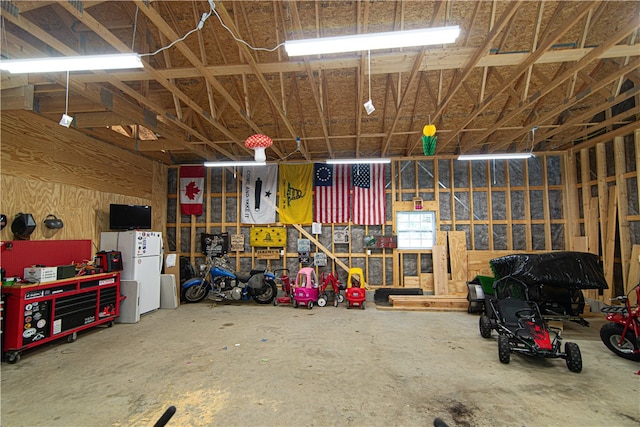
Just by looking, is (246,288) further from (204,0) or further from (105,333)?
(204,0)

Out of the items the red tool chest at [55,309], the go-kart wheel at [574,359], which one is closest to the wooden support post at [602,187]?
the go-kart wheel at [574,359]

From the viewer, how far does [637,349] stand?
12.8 feet

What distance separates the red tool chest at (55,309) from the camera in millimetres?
3994

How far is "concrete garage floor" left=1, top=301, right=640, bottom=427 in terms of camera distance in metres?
2.77

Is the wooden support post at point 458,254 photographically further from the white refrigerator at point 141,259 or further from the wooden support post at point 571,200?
the white refrigerator at point 141,259

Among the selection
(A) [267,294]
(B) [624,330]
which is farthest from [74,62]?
(B) [624,330]

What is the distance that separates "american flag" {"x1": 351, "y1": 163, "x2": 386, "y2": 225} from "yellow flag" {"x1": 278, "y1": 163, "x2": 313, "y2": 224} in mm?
1261

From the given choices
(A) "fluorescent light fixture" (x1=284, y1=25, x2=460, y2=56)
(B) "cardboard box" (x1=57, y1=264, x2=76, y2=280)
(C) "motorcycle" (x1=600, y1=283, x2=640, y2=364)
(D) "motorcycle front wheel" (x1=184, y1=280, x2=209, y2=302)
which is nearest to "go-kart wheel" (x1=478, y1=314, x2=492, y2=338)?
(C) "motorcycle" (x1=600, y1=283, x2=640, y2=364)

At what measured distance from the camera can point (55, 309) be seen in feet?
14.7

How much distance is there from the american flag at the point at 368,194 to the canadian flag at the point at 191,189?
448cm

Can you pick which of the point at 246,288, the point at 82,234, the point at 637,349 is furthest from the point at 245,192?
the point at 637,349

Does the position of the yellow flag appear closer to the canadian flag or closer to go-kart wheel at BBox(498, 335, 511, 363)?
the canadian flag

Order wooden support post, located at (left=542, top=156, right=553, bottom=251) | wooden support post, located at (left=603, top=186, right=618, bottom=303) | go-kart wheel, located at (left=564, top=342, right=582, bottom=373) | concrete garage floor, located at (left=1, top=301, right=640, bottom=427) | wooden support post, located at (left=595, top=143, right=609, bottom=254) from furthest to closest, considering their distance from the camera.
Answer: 1. wooden support post, located at (left=542, top=156, right=553, bottom=251)
2. wooden support post, located at (left=595, top=143, right=609, bottom=254)
3. wooden support post, located at (left=603, top=186, right=618, bottom=303)
4. go-kart wheel, located at (left=564, top=342, right=582, bottom=373)
5. concrete garage floor, located at (left=1, top=301, right=640, bottom=427)

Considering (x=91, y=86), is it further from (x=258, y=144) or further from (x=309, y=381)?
(x=309, y=381)
